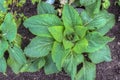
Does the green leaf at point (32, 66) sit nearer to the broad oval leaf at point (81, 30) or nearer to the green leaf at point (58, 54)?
the green leaf at point (58, 54)

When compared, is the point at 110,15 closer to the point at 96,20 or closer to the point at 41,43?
the point at 96,20

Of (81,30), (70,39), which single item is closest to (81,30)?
(81,30)

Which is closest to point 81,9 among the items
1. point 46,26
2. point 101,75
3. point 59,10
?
point 59,10

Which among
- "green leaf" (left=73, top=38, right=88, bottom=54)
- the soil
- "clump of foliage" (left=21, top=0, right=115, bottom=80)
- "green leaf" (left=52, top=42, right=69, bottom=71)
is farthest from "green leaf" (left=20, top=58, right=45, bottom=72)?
"green leaf" (left=73, top=38, right=88, bottom=54)

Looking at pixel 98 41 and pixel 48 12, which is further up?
Answer: pixel 48 12

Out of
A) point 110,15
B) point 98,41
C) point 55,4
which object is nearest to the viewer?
point 98,41

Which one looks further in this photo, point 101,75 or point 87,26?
point 101,75

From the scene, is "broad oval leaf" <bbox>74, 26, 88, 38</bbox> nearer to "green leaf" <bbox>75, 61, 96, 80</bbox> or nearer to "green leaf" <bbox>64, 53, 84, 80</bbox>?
"green leaf" <bbox>64, 53, 84, 80</bbox>
